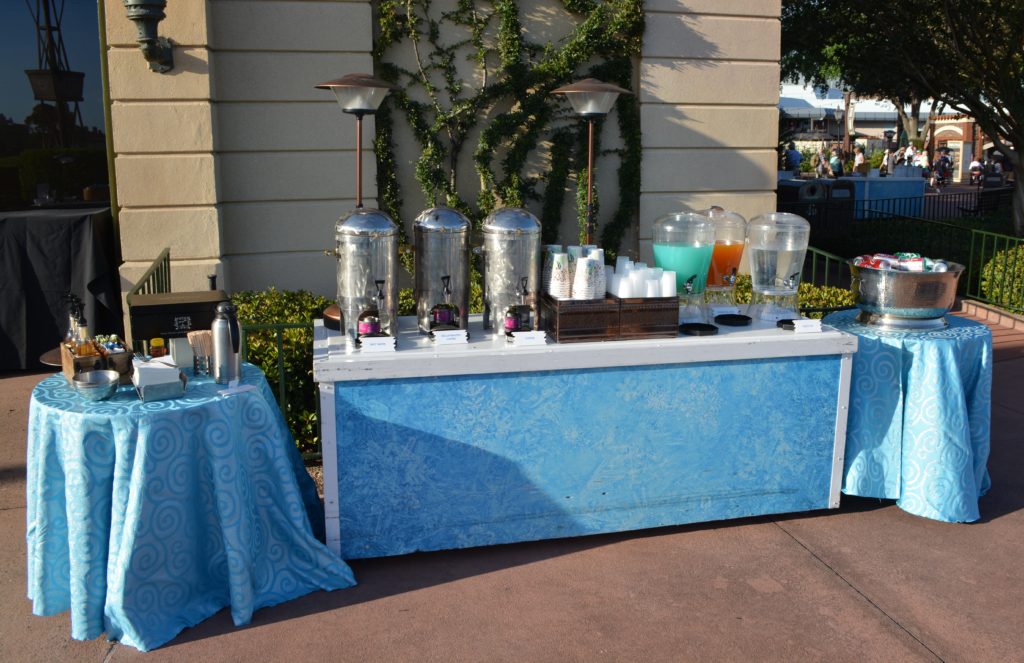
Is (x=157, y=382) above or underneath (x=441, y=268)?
underneath

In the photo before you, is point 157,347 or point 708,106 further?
point 708,106

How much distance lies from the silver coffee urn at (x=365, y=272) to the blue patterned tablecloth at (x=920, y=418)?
252 centimetres

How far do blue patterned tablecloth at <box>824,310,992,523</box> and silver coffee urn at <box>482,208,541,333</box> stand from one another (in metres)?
1.79

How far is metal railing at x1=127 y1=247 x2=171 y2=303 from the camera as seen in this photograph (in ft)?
18.4

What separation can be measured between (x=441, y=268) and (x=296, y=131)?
410 cm

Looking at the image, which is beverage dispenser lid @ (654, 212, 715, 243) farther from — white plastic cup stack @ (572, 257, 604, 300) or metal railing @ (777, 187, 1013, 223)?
metal railing @ (777, 187, 1013, 223)

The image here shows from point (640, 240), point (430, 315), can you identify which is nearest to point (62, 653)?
point (430, 315)

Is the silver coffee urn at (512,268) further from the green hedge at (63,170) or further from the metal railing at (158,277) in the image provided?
the green hedge at (63,170)

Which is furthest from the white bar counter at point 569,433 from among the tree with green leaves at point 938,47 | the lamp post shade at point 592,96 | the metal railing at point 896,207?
the metal railing at point 896,207

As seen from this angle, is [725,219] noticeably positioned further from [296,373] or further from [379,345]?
[296,373]

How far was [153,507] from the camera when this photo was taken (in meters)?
3.57

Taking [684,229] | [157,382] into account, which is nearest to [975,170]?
[684,229]

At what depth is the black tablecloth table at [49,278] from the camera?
25.4 feet

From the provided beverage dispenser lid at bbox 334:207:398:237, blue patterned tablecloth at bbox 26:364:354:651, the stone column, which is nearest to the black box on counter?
blue patterned tablecloth at bbox 26:364:354:651
